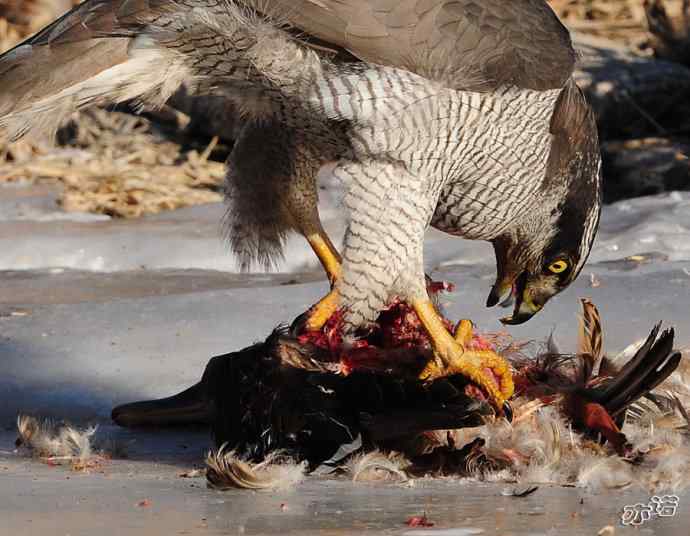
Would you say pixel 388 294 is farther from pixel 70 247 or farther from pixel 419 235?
pixel 70 247

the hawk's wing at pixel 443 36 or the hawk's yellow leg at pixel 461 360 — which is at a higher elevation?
the hawk's wing at pixel 443 36

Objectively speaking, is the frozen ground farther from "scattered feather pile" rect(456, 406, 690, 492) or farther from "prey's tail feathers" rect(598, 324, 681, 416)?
"prey's tail feathers" rect(598, 324, 681, 416)

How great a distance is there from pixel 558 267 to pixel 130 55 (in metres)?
1.67

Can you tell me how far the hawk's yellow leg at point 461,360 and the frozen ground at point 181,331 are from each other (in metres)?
0.52

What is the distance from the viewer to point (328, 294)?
4.55 m

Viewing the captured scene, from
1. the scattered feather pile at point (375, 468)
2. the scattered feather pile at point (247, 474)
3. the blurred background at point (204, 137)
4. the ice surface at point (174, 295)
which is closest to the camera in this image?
the scattered feather pile at point (247, 474)

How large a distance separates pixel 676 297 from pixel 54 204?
413 cm

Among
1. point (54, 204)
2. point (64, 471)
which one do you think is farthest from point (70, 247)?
point (64, 471)

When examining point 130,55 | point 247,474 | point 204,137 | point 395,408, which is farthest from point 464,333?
point 204,137

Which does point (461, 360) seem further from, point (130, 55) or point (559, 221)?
point (130, 55)

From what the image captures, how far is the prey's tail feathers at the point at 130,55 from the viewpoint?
14.1ft

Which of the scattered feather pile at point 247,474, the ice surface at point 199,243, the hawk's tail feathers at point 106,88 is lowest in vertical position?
the ice surface at point 199,243

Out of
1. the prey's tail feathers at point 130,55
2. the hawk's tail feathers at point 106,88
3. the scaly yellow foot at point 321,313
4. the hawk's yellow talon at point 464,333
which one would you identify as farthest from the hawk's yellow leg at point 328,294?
the hawk's tail feathers at point 106,88

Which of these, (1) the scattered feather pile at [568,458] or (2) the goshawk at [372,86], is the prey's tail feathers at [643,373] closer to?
(1) the scattered feather pile at [568,458]
